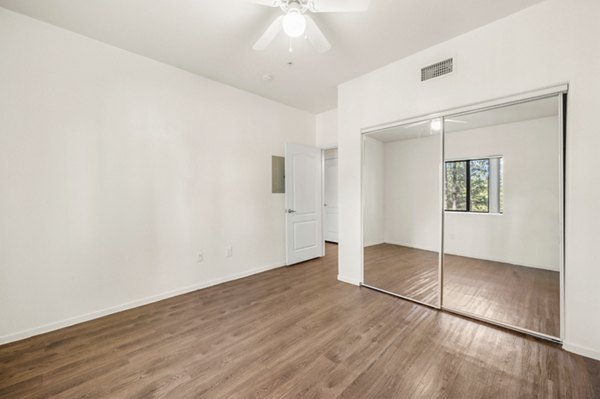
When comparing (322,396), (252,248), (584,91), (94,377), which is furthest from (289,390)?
(584,91)

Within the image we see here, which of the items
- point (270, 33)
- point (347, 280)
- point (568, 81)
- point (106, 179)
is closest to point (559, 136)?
point (568, 81)

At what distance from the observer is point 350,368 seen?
1.82 metres

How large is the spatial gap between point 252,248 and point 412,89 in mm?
3199

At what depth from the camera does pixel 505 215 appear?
8.70 feet

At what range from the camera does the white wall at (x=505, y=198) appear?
7.32ft

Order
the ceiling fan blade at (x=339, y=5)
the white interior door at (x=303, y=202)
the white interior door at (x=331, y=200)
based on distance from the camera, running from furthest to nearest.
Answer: the white interior door at (x=331, y=200)
the white interior door at (x=303, y=202)
the ceiling fan blade at (x=339, y=5)

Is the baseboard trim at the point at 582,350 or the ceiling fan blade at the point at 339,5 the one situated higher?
the ceiling fan blade at the point at 339,5

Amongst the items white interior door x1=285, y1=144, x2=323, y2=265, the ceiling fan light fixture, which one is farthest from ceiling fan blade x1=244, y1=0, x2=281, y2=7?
white interior door x1=285, y1=144, x2=323, y2=265

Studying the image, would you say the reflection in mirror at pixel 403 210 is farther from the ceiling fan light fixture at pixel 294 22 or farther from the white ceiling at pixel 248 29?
the ceiling fan light fixture at pixel 294 22

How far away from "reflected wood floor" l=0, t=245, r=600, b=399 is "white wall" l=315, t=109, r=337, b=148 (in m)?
3.07

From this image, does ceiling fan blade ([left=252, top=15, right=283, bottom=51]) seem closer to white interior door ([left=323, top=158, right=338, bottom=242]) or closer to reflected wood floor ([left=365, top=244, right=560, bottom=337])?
reflected wood floor ([left=365, top=244, right=560, bottom=337])

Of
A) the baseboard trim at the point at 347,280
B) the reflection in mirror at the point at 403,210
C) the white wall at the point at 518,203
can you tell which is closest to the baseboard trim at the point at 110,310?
the baseboard trim at the point at 347,280

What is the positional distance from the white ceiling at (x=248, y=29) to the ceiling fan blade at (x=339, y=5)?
15.3 inches

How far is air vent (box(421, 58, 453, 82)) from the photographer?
2.62 m
